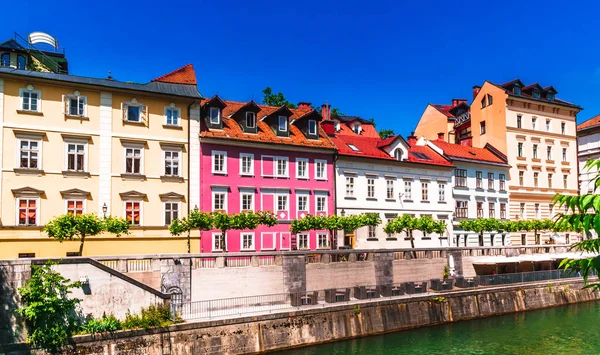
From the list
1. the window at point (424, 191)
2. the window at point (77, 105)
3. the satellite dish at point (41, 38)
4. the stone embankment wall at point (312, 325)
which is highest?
the satellite dish at point (41, 38)

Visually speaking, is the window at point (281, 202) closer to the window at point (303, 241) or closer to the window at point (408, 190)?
the window at point (303, 241)

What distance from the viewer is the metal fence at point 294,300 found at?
24453 millimetres

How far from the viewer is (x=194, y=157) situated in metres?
33.6

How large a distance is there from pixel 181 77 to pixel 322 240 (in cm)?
1475

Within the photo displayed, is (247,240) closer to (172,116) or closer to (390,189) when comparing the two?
(172,116)

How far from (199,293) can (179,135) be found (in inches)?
465

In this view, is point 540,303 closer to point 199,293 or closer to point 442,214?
point 442,214

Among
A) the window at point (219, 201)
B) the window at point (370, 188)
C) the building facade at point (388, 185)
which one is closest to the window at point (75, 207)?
the window at point (219, 201)

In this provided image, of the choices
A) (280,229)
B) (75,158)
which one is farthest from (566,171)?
(75,158)

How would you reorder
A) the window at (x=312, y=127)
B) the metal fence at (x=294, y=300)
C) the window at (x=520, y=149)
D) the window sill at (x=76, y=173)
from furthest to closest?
the window at (x=520, y=149) < the window at (x=312, y=127) < the window sill at (x=76, y=173) < the metal fence at (x=294, y=300)

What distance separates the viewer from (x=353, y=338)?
86.9 ft

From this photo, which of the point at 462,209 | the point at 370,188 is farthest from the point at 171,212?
the point at 462,209

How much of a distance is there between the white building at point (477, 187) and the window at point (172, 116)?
2342 centimetres

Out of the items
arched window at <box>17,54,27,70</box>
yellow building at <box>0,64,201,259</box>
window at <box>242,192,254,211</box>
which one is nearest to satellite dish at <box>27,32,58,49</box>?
arched window at <box>17,54,27,70</box>
